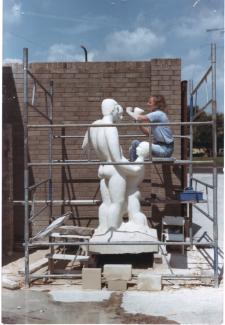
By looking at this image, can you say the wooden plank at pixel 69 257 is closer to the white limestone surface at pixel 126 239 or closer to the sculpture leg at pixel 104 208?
the white limestone surface at pixel 126 239

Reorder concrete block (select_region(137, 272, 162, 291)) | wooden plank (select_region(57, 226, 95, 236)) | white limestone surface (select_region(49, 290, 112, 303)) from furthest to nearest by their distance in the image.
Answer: wooden plank (select_region(57, 226, 95, 236)) → concrete block (select_region(137, 272, 162, 291)) → white limestone surface (select_region(49, 290, 112, 303))

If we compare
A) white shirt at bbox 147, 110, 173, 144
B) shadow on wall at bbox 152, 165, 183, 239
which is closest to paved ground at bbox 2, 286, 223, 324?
white shirt at bbox 147, 110, 173, 144

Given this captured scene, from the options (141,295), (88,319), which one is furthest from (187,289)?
(88,319)

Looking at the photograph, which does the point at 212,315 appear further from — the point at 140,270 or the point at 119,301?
the point at 140,270

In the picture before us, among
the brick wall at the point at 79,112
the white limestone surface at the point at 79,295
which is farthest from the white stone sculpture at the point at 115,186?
the brick wall at the point at 79,112

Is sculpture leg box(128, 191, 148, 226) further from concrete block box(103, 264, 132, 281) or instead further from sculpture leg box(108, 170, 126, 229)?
concrete block box(103, 264, 132, 281)

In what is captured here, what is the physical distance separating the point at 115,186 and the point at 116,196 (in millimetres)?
124

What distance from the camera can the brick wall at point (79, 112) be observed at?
671cm

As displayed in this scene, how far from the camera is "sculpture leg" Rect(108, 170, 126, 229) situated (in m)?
5.47

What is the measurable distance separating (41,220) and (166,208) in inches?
75.6

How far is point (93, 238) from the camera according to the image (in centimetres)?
541

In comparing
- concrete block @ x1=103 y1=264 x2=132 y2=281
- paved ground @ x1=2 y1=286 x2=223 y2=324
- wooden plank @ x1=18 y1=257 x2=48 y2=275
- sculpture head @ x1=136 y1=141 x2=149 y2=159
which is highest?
sculpture head @ x1=136 y1=141 x2=149 y2=159

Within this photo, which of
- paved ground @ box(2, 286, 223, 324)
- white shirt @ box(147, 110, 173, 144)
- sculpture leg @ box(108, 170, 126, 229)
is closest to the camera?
paved ground @ box(2, 286, 223, 324)

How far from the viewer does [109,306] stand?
14.0ft
